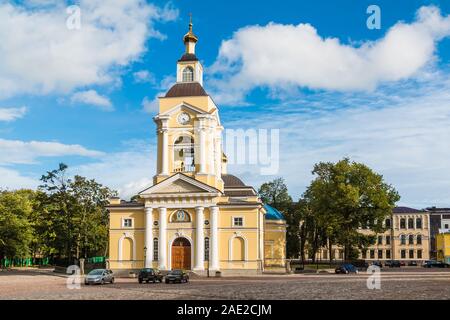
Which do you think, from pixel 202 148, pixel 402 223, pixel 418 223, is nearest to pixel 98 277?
pixel 202 148

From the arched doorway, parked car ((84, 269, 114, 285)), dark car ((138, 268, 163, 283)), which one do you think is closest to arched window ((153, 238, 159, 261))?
the arched doorway

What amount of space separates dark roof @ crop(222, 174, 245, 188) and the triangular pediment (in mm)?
15203

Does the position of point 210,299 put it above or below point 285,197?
below

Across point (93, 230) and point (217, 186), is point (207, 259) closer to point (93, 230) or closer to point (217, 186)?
point (217, 186)

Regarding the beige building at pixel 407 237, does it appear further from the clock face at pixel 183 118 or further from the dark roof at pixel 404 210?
the clock face at pixel 183 118

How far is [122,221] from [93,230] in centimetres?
1850

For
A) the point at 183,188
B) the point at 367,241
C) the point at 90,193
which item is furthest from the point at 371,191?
the point at 90,193

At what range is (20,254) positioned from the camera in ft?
272

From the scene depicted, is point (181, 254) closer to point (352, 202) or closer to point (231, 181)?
point (231, 181)

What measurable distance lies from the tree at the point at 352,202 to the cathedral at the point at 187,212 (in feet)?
46.8

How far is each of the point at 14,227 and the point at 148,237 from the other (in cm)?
3075

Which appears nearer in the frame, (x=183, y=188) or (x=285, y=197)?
(x=183, y=188)

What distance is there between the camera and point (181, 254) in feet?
192
